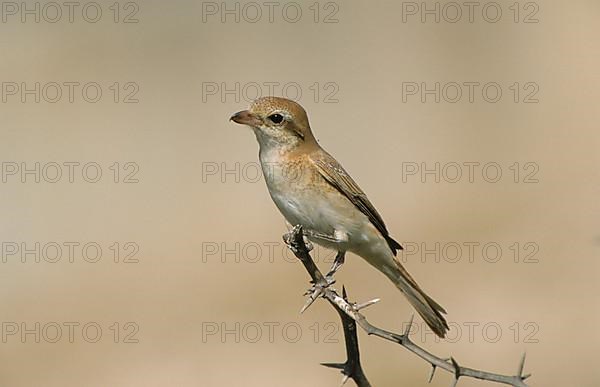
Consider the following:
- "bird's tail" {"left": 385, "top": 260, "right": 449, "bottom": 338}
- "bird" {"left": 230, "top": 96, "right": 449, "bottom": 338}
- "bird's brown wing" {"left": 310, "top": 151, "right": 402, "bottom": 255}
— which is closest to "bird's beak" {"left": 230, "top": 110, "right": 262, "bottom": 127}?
"bird" {"left": 230, "top": 96, "right": 449, "bottom": 338}

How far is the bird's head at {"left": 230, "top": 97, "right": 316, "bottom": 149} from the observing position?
126 inches

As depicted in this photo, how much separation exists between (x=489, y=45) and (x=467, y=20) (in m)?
0.22

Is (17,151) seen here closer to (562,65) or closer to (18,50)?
(18,50)

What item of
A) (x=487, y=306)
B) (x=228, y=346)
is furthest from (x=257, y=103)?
(x=487, y=306)

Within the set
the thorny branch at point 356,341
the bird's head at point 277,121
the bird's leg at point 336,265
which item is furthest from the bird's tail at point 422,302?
the thorny branch at point 356,341

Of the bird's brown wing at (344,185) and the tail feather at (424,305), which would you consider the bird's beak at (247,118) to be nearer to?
the bird's brown wing at (344,185)

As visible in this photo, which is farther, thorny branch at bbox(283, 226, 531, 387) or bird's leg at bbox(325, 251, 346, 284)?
bird's leg at bbox(325, 251, 346, 284)

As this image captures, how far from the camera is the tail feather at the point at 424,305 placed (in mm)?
3186

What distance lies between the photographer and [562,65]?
301 inches

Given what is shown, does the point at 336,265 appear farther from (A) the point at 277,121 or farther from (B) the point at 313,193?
(A) the point at 277,121

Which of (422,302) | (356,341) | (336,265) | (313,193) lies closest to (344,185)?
Answer: (313,193)

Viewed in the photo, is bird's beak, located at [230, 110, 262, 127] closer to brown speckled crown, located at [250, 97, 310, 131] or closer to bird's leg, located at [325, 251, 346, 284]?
brown speckled crown, located at [250, 97, 310, 131]

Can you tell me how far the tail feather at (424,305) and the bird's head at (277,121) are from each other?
Result: 493 millimetres

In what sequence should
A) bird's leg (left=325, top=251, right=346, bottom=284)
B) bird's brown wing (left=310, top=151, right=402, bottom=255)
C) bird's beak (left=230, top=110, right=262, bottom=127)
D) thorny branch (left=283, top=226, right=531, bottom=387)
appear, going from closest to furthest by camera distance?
thorny branch (left=283, top=226, right=531, bottom=387) < bird's leg (left=325, top=251, right=346, bottom=284) < bird's beak (left=230, top=110, right=262, bottom=127) < bird's brown wing (left=310, top=151, right=402, bottom=255)
